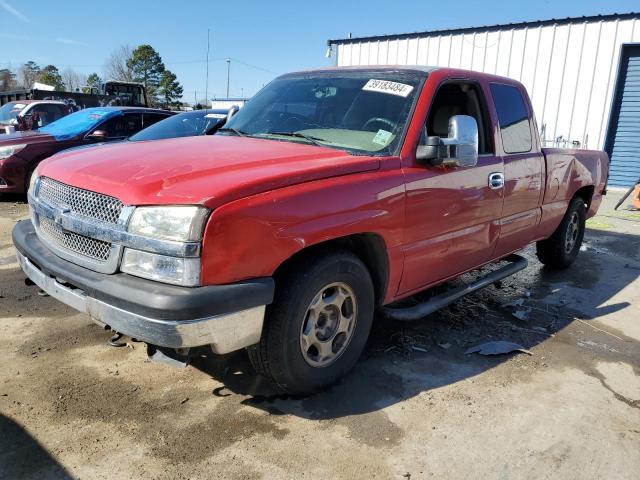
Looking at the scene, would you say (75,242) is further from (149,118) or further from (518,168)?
(149,118)

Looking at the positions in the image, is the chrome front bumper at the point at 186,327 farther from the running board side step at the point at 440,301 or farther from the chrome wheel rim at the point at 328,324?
the running board side step at the point at 440,301

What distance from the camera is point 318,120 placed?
354cm

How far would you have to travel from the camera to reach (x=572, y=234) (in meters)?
5.96

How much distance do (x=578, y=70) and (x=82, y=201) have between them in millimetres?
13242

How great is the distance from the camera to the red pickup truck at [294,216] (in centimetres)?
231

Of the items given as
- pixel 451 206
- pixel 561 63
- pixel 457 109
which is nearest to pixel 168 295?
pixel 451 206

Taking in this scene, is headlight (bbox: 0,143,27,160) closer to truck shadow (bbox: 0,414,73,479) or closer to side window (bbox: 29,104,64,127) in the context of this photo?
side window (bbox: 29,104,64,127)

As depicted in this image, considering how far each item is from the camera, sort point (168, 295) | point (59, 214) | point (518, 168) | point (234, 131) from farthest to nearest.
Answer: point (518, 168) < point (234, 131) < point (59, 214) < point (168, 295)

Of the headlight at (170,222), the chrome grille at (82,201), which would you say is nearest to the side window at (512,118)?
the headlight at (170,222)

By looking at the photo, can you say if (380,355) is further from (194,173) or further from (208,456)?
(194,173)

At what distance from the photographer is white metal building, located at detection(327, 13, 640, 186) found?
12227 millimetres

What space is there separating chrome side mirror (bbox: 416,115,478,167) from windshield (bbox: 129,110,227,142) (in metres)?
4.81

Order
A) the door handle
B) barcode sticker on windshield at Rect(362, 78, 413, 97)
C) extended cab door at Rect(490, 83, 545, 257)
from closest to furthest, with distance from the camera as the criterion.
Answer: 1. barcode sticker on windshield at Rect(362, 78, 413, 97)
2. the door handle
3. extended cab door at Rect(490, 83, 545, 257)

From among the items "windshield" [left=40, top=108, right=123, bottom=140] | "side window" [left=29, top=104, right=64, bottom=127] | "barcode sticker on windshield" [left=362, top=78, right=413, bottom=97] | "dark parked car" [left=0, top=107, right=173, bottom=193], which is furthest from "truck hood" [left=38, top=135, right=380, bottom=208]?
"side window" [left=29, top=104, right=64, bottom=127]
